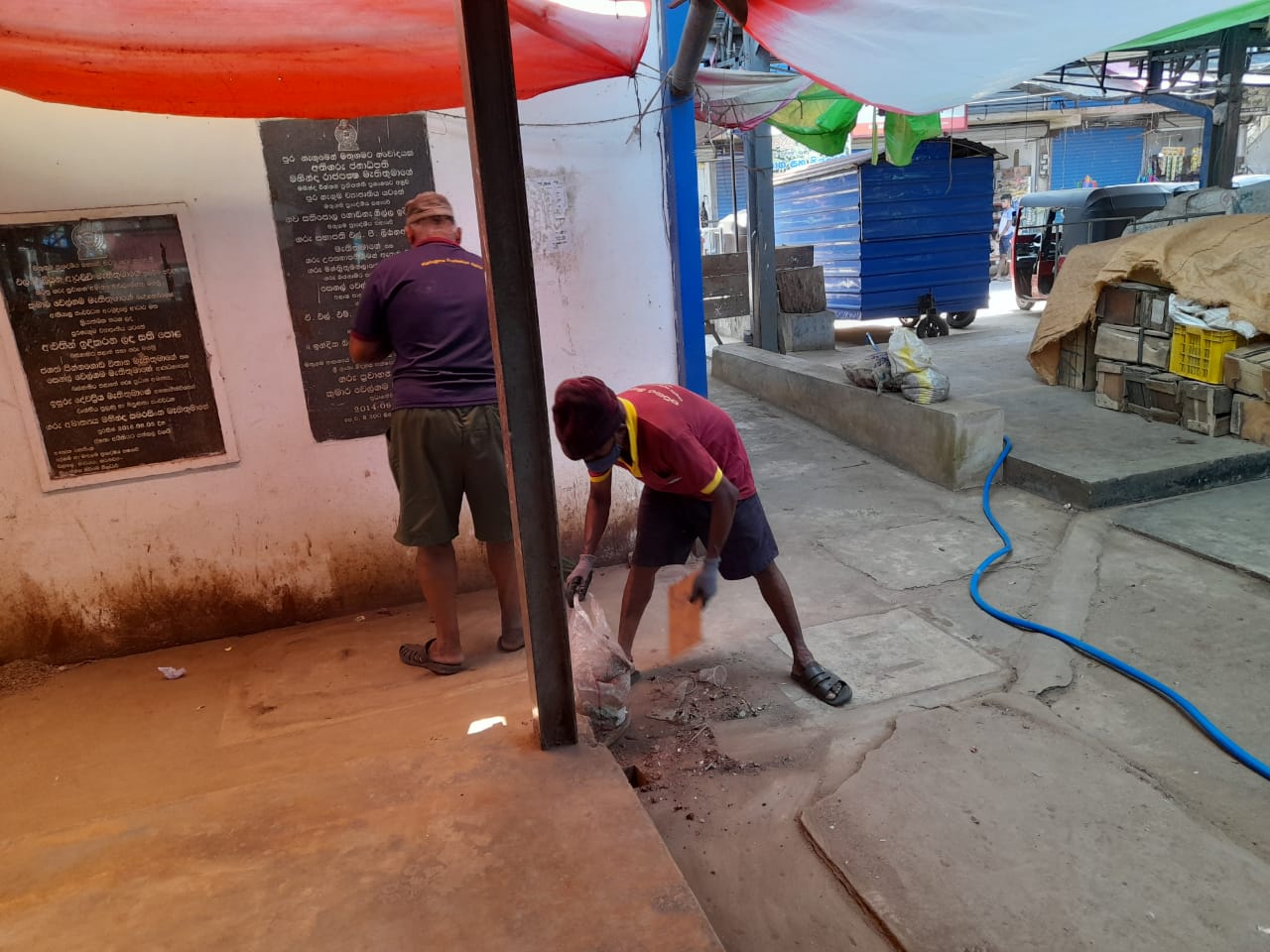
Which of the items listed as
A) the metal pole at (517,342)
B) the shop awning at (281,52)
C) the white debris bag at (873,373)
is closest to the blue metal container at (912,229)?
the white debris bag at (873,373)

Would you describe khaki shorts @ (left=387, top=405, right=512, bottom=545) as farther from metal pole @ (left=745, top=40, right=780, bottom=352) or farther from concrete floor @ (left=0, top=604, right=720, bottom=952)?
metal pole @ (left=745, top=40, right=780, bottom=352)

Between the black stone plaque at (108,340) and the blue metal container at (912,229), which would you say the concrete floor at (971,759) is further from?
the blue metal container at (912,229)

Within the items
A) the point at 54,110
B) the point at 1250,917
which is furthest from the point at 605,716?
the point at 54,110

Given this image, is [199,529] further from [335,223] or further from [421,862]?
[421,862]

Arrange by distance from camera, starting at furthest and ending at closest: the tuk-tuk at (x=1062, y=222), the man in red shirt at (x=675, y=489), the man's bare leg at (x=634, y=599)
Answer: the tuk-tuk at (x=1062, y=222)
the man's bare leg at (x=634, y=599)
the man in red shirt at (x=675, y=489)

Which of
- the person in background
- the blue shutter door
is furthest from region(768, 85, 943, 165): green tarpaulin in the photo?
the blue shutter door

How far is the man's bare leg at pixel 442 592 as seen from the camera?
3.64m

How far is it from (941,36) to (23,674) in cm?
541

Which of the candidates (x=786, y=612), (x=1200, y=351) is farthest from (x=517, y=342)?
(x=1200, y=351)

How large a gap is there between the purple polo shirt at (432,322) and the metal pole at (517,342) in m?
1.32

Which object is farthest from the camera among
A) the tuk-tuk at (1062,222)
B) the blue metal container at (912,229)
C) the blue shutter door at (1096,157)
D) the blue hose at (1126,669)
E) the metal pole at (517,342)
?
the blue shutter door at (1096,157)

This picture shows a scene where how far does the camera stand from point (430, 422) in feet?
11.3

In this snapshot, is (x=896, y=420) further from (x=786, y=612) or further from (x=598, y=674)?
(x=598, y=674)

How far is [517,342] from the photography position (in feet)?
7.00
